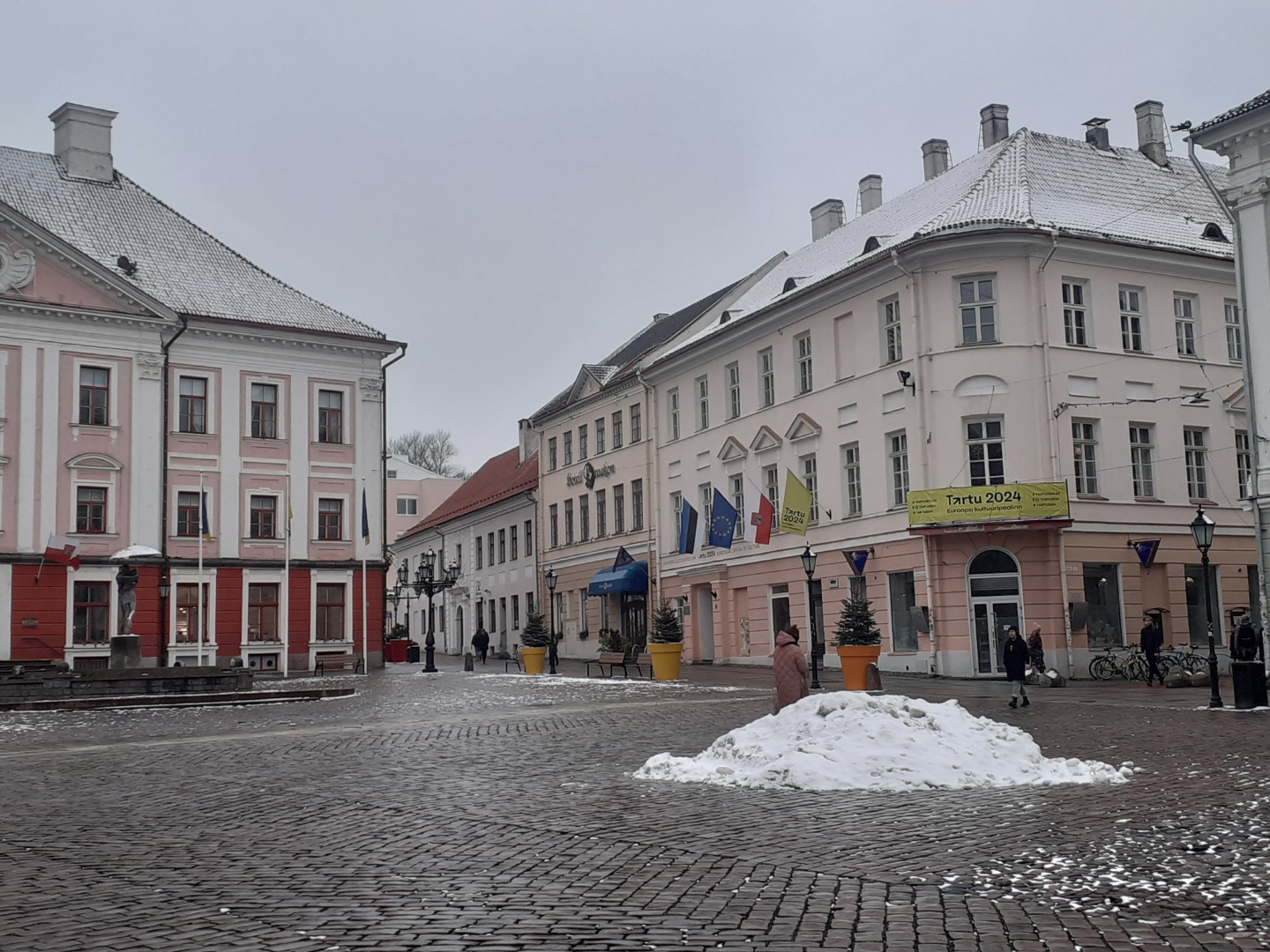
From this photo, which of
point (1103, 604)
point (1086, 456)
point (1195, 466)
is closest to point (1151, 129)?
point (1195, 466)

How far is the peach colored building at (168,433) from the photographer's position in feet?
137

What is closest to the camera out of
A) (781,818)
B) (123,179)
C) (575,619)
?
(781,818)

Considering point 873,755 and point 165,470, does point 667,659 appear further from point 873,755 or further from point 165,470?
point 873,755

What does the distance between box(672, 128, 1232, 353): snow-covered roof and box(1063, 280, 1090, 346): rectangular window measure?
1446 mm

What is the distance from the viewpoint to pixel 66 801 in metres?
11.9

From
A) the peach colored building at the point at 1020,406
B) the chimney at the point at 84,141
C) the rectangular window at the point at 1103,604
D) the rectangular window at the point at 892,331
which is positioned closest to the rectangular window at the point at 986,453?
the peach colored building at the point at 1020,406

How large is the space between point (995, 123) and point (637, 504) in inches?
726

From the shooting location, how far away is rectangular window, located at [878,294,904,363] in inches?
1422

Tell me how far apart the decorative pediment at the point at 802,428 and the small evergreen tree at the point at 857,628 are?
13.3m

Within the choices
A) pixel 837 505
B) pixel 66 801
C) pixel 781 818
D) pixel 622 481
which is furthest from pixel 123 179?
pixel 781 818

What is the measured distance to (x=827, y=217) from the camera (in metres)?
48.5

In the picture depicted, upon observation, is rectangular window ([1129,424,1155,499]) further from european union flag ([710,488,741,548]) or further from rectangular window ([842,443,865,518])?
european union flag ([710,488,741,548])

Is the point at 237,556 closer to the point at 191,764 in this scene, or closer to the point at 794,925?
the point at 191,764

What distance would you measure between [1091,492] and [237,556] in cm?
2711
